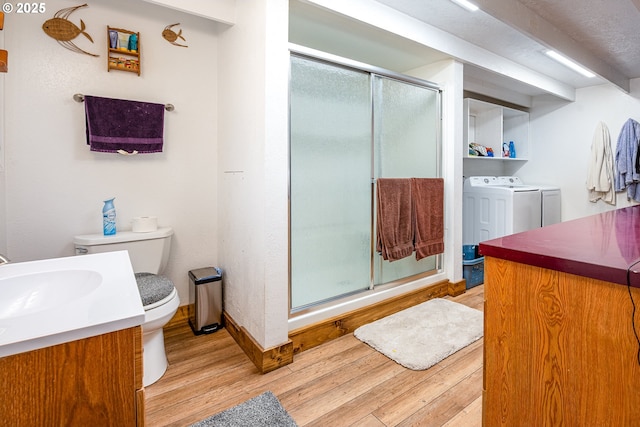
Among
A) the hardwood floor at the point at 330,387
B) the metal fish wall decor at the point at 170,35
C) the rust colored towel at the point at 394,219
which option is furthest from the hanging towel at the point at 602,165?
the metal fish wall decor at the point at 170,35

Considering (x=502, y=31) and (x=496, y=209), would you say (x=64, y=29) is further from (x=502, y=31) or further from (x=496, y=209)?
(x=496, y=209)

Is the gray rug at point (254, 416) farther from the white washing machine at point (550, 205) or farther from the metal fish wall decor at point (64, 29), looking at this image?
the white washing machine at point (550, 205)

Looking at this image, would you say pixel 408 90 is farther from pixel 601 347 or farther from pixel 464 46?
pixel 601 347

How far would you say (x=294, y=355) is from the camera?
1.95 meters

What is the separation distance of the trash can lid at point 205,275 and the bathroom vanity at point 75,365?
146 cm

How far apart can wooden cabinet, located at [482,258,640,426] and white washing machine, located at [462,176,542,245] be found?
9.07ft

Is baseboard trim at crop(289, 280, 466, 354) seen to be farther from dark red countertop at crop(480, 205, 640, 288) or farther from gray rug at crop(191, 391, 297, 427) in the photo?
dark red countertop at crop(480, 205, 640, 288)

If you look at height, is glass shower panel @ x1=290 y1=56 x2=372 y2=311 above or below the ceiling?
below

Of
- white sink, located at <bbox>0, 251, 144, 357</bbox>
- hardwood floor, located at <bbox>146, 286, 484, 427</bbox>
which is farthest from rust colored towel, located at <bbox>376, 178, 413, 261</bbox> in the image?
white sink, located at <bbox>0, 251, 144, 357</bbox>

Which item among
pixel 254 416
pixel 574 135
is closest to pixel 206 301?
pixel 254 416

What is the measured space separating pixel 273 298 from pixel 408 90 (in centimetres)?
194

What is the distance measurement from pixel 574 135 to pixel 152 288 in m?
5.12

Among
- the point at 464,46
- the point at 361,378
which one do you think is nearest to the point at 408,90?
the point at 464,46

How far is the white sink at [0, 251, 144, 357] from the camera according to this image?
603mm
